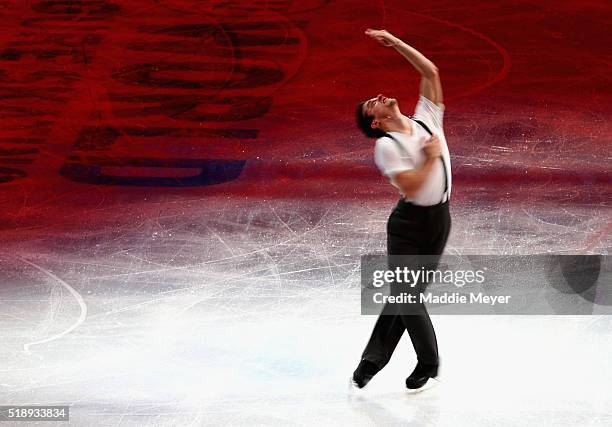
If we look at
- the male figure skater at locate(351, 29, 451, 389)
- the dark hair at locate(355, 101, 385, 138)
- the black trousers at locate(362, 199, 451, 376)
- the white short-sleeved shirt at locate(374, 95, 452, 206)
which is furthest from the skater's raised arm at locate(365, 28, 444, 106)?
the black trousers at locate(362, 199, 451, 376)

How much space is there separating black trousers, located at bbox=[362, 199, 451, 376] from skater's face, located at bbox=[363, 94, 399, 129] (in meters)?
0.34

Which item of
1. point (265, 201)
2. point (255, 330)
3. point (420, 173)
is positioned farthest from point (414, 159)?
point (265, 201)

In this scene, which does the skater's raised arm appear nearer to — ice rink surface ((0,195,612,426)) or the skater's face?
the skater's face

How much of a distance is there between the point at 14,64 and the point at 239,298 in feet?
9.28

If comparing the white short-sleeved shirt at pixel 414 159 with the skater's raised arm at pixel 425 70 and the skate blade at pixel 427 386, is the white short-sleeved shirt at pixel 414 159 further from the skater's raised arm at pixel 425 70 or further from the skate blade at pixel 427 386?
the skate blade at pixel 427 386

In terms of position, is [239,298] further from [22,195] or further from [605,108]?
[605,108]

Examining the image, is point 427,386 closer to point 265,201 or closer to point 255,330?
point 255,330

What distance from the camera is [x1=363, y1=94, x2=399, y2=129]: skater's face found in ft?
12.7

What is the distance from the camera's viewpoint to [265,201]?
5918 mm

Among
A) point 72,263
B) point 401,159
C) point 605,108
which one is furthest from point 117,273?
point 605,108

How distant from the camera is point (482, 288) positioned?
5145 mm

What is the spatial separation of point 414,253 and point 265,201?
2.11 metres

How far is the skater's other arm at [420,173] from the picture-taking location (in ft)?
12.2

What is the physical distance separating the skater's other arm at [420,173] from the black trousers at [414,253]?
12 cm
